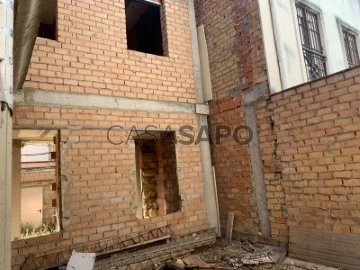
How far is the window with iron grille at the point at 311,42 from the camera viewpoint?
→ 5.56m

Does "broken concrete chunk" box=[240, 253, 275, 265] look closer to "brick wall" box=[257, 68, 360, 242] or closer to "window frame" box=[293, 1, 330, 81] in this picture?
"brick wall" box=[257, 68, 360, 242]

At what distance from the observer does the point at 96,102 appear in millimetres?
4211

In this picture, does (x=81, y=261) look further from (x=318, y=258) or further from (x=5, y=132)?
(x=318, y=258)

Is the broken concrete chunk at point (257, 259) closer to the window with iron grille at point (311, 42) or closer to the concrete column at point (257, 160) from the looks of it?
Result: the concrete column at point (257, 160)

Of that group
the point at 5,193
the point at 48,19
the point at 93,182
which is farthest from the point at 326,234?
the point at 48,19

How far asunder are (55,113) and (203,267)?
3009mm

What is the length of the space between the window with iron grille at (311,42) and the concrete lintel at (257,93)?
1590mm

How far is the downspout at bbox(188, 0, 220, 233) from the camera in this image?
5137mm

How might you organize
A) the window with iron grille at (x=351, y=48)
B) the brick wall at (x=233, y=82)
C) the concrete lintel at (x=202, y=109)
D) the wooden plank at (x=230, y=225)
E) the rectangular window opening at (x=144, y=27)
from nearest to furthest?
1. the brick wall at (x=233, y=82)
2. the wooden plank at (x=230, y=225)
3. the concrete lintel at (x=202, y=109)
4. the rectangular window opening at (x=144, y=27)
5. the window with iron grille at (x=351, y=48)

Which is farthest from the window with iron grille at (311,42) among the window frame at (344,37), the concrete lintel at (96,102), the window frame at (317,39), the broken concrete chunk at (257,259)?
the broken concrete chunk at (257,259)

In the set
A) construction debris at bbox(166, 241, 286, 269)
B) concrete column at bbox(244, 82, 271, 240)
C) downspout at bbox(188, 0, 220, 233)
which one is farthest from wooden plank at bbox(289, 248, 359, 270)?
downspout at bbox(188, 0, 220, 233)

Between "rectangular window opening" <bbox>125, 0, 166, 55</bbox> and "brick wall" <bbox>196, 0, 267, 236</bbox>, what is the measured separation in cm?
163

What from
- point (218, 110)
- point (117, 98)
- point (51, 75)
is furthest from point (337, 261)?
point (51, 75)

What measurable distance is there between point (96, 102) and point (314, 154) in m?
3.33
